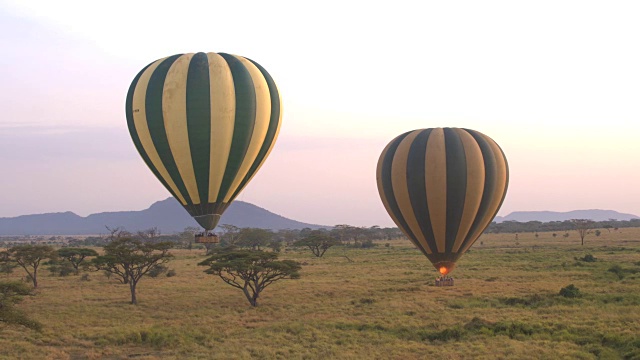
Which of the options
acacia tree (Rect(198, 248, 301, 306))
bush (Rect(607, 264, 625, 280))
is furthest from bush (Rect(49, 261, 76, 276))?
bush (Rect(607, 264, 625, 280))

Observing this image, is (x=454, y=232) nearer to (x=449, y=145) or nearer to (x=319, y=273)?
(x=449, y=145)

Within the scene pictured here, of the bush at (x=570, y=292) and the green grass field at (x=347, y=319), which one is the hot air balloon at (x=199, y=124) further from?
the bush at (x=570, y=292)

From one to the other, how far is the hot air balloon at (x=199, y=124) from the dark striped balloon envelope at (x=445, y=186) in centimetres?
1003

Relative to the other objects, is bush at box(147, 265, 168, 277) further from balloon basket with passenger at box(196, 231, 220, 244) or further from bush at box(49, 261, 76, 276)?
balloon basket with passenger at box(196, 231, 220, 244)

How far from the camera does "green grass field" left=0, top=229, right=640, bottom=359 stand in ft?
69.9

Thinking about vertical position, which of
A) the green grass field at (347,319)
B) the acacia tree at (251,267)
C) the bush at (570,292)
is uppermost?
the acacia tree at (251,267)

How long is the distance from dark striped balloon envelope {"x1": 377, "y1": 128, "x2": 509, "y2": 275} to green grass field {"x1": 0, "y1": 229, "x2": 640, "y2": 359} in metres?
3.62

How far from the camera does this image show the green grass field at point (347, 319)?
21.3m

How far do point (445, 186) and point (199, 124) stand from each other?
14183 millimetres

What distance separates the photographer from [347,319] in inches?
1056

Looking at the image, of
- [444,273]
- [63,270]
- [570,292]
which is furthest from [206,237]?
[63,270]

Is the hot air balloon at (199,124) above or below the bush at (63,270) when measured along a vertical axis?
above

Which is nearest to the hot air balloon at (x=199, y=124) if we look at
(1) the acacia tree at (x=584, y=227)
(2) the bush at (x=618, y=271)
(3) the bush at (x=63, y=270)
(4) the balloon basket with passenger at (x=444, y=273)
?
(4) the balloon basket with passenger at (x=444, y=273)

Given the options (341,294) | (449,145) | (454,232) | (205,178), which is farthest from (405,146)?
(205,178)
